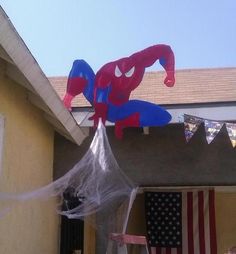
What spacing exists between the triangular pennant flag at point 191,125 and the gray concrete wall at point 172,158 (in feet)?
1.88

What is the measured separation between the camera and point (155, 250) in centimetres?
997

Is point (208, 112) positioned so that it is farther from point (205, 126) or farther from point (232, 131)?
point (232, 131)

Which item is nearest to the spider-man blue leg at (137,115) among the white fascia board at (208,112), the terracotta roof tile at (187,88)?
the white fascia board at (208,112)

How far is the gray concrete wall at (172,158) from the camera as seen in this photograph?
23.2ft

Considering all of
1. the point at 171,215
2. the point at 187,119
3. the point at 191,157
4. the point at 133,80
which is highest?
the point at 133,80

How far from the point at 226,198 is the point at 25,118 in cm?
651

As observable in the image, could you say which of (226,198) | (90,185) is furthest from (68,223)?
(226,198)

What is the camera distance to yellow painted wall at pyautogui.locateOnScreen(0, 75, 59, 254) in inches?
225

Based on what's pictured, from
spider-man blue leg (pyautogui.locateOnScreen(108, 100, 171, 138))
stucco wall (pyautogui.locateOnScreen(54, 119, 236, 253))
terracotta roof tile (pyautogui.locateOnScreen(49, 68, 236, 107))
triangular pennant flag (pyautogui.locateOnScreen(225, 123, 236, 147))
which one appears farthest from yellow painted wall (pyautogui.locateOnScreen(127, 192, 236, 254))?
triangular pennant flag (pyautogui.locateOnScreen(225, 123, 236, 147))

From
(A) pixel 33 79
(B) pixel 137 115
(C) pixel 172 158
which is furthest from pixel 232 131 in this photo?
(A) pixel 33 79

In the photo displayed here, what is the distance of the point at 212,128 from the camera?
6547mm

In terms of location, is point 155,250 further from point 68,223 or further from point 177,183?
point 177,183

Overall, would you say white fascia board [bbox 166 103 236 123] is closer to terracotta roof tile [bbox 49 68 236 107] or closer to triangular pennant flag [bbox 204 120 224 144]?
triangular pennant flag [bbox 204 120 224 144]

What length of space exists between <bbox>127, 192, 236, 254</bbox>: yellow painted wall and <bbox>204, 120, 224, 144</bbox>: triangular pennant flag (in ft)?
15.3
